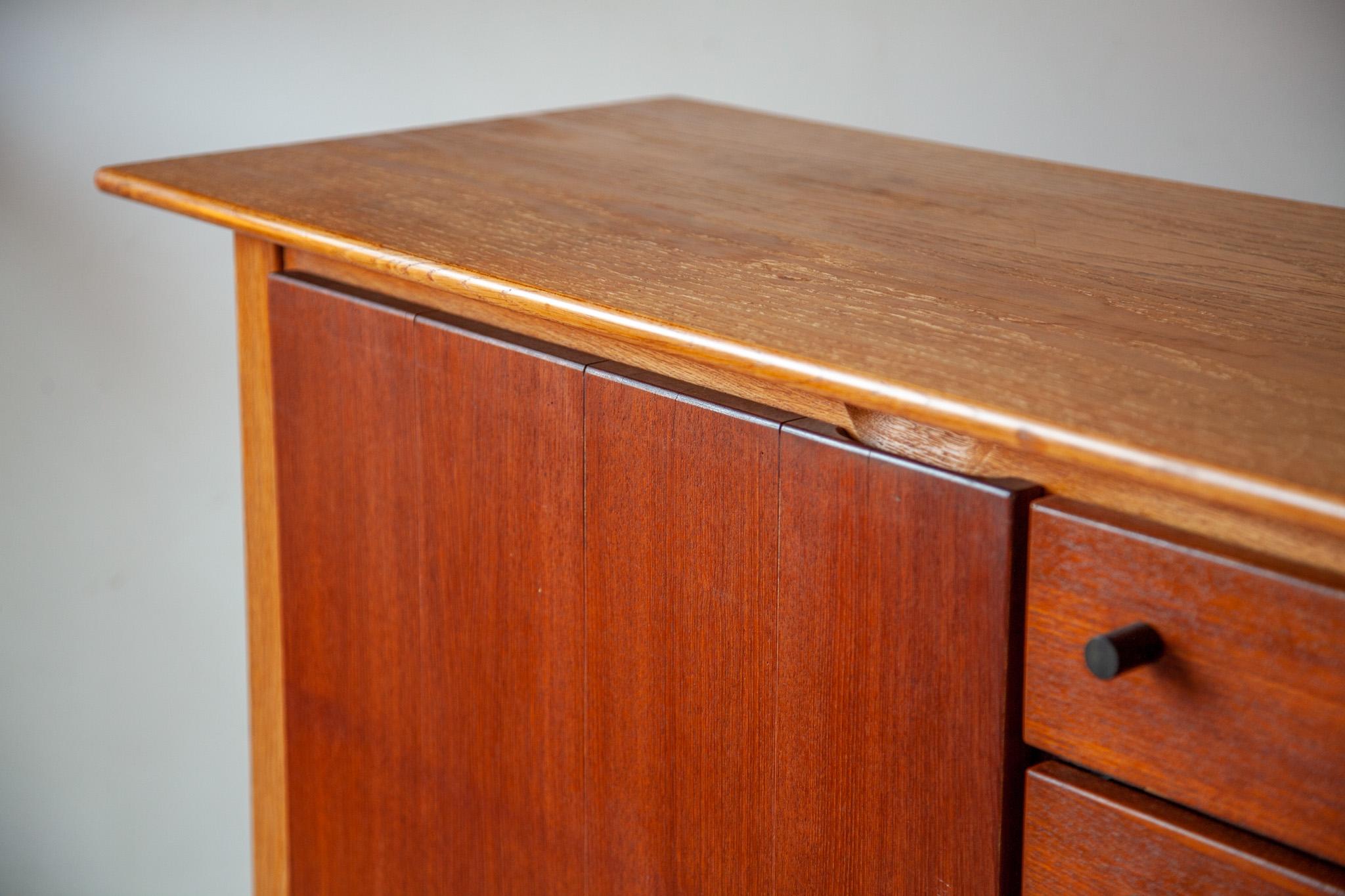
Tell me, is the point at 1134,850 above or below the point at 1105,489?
below

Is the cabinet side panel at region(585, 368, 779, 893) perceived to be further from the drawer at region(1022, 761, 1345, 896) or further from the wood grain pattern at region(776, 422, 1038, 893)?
the drawer at region(1022, 761, 1345, 896)

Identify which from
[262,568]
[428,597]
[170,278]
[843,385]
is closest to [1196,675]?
[843,385]

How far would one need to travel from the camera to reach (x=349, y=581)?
0.79m

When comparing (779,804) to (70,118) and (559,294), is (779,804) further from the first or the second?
(70,118)

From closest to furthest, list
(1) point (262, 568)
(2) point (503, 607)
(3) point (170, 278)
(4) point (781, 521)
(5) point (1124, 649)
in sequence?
(5) point (1124, 649), (4) point (781, 521), (2) point (503, 607), (1) point (262, 568), (3) point (170, 278)

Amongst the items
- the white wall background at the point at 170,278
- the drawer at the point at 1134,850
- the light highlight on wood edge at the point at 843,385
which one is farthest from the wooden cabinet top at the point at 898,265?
the white wall background at the point at 170,278

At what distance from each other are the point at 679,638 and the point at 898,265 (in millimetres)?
193

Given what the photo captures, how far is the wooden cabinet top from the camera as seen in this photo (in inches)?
18.1

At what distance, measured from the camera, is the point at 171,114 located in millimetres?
1593

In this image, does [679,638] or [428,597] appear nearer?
[679,638]

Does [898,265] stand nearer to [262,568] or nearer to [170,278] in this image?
[262,568]

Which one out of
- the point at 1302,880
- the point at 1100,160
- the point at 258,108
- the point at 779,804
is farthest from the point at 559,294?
the point at 258,108

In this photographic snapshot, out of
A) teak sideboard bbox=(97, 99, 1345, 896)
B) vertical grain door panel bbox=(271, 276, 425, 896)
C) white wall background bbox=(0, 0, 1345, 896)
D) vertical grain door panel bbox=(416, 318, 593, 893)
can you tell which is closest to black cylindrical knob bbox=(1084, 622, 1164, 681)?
teak sideboard bbox=(97, 99, 1345, 896)

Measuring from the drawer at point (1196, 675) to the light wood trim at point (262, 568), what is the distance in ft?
1.57
